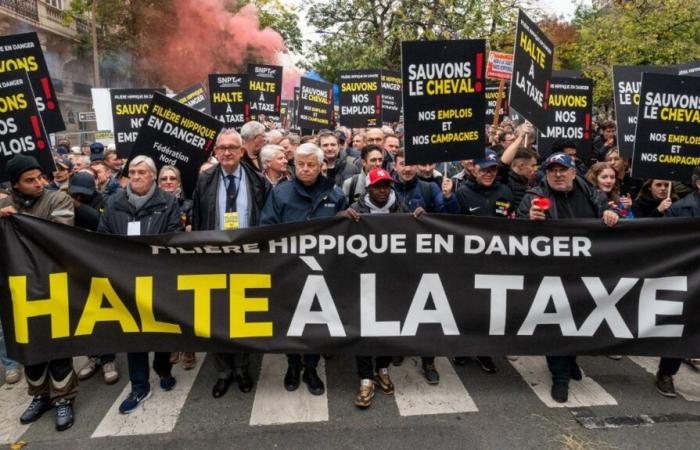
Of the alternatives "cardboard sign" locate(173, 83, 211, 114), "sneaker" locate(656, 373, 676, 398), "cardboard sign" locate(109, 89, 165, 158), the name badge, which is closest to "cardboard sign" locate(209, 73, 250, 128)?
"cardboard sign" locate(173, 83, 211, 114)

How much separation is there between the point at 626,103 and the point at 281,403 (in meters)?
5.44

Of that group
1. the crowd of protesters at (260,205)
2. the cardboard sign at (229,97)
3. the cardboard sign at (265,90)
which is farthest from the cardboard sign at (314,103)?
the crowd of protesters at (260,205)

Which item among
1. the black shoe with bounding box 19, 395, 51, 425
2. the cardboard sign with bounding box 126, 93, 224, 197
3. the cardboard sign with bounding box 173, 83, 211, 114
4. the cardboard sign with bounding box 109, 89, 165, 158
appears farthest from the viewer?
the cardboard sign with bounding box 173, 83, 211, 114

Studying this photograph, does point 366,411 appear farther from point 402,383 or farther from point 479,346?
point 479,346

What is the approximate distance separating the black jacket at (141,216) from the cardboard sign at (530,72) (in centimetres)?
333

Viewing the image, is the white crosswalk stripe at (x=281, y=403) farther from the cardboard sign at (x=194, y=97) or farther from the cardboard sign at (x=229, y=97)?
the cardboard sign at (x=194, y=97)

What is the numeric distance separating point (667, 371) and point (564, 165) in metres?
1.91

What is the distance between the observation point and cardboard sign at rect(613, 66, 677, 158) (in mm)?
6551

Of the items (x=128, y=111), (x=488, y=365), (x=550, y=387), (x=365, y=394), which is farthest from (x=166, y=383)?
(x=128, y=111)

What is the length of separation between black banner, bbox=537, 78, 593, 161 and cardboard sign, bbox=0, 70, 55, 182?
19.7ft

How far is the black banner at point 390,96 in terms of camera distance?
11375 millimetres

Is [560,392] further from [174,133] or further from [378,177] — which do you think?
[174,133]

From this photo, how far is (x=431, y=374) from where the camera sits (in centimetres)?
478

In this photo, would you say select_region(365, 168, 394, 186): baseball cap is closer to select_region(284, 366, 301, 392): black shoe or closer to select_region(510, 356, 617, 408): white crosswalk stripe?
select_region(284, 366, 301, 392): black shoe
